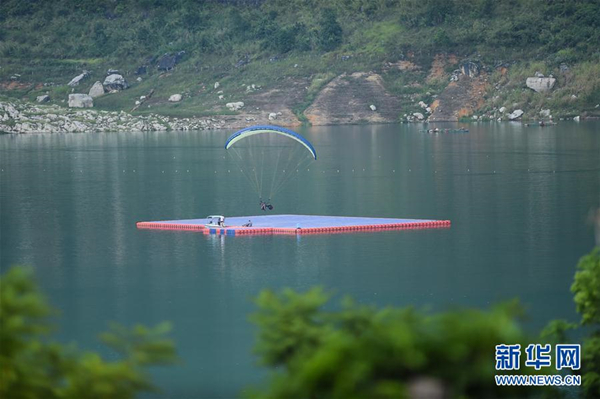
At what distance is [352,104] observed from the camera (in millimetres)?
135875

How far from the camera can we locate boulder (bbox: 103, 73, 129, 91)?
140625 mm

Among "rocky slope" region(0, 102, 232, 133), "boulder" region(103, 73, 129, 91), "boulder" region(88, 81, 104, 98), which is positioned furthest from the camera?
"boulder" region(103, 73, 129, 91)

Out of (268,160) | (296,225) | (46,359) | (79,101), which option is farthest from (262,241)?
(79,101)

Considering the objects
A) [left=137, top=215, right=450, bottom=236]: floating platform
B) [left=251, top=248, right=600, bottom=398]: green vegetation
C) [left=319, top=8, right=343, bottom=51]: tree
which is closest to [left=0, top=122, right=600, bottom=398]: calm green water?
[left=137, top=215, right=450, bottom=236]: floating platform

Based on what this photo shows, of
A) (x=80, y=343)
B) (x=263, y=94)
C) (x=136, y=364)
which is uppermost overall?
(x=263, y=94)

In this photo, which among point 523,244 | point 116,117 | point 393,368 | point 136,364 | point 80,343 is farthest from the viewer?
point 116,117

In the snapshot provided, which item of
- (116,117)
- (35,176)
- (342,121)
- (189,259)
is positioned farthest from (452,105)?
(189,259)

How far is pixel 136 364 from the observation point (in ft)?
50.5

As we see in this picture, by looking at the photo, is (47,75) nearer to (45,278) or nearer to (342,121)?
(342,121)

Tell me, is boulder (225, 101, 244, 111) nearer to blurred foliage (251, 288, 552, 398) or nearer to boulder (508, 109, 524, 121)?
boulder (508, 109, 524, 121)

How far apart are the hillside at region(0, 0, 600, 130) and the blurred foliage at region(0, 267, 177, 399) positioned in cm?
11523

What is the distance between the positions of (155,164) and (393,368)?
232 ft

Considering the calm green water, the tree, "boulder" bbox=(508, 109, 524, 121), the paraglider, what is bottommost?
the calm green water

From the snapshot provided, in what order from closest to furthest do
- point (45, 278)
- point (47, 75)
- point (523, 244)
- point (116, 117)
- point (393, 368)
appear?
1. point (393, 368)
2. point (45, 278)
3. point (523, 244)
4. point (116, 117)
5. point (47, 75)
